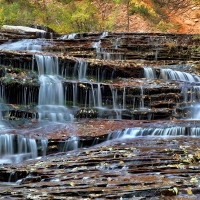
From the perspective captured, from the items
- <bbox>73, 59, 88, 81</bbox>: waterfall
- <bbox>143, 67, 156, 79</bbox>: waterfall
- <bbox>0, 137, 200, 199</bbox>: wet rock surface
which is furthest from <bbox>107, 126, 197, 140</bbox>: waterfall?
<bbox>143, 67, 156, 79</bbox>: waterfall

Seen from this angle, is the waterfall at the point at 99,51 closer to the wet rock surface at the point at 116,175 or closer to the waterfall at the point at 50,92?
the waterfall at the point at 50,92

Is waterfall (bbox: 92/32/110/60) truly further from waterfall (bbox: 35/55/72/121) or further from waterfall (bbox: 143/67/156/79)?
waterfall (bbox: 35/55/72/121)

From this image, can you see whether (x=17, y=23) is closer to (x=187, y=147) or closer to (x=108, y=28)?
(x=108, y=28)

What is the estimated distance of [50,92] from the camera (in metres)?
10.6

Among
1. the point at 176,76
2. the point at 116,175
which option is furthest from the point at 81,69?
the point at 116,175

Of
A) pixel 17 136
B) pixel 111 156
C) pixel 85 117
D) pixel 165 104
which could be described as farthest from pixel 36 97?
pixel 111 156

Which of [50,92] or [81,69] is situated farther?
[81,69]

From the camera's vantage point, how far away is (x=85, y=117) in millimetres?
10109

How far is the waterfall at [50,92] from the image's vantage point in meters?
9.85

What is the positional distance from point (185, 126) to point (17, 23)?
Result: 55.5ft

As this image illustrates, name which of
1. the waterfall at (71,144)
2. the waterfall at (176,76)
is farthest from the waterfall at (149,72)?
the waterfall at (71,144)

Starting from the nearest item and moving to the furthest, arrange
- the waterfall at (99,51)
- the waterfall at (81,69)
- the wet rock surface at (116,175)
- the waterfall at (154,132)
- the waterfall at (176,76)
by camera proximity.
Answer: the wet rock surface at (116,175)
the waterfall at (154,132)
the waterfall at (81,69)
the waterfall at (176,76)
the waterfall at (99,51)

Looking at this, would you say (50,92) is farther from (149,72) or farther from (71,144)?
(149,72)

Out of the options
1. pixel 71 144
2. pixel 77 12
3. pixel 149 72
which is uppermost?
pixel 77 12
